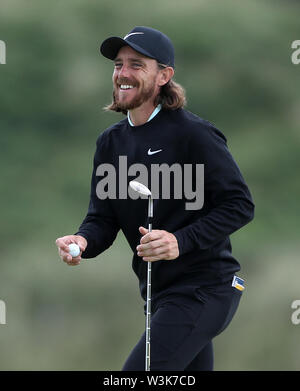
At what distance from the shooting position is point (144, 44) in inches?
193

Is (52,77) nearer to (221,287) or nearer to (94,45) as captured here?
(94,45)

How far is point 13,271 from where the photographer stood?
50.8 feet

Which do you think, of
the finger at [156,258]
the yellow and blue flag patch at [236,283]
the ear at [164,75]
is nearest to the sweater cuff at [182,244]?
the finger at [156,258]

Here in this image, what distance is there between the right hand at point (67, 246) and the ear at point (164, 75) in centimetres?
96

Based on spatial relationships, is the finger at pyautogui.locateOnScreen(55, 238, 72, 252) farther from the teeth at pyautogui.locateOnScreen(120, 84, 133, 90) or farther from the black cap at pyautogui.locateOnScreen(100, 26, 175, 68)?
the black cap at pyautogui.locateOnScreen(100, 26, 175, 68)

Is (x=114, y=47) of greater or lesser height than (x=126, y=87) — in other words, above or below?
above

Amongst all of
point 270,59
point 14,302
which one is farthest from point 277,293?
point 270,59

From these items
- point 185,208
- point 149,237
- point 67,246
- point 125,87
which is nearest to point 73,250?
point 67,246

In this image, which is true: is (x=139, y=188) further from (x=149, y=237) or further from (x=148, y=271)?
(x=148, y=271)

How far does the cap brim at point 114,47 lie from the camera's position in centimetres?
485

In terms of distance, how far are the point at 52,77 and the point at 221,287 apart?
1560 cm

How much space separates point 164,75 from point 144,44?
229 mm

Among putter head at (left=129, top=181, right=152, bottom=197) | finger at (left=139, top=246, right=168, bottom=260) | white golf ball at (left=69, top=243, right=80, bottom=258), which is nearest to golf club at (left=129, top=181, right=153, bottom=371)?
putter head at (left=129, top=181, right=152, bottom=197)

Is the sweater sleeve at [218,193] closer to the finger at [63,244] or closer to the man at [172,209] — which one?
the man at [172,209]
